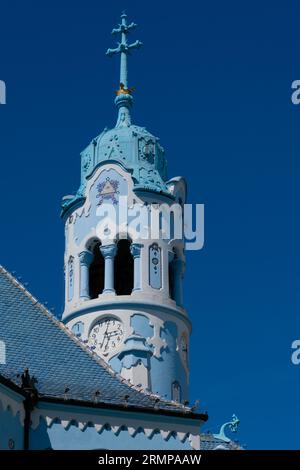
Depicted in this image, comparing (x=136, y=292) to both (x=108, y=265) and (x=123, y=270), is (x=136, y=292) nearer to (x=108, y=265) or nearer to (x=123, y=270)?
(x=108, y=265)

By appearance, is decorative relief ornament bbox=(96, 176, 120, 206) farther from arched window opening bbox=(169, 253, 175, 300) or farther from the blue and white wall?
arched window opening bbox=(169, 253, 175, 300)

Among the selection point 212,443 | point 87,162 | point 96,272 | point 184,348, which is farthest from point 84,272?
point 212,443

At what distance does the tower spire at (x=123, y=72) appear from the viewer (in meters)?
54.7

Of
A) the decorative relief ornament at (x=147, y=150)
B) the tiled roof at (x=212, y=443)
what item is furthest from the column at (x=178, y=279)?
the tiled roof at (x=212, y=443)

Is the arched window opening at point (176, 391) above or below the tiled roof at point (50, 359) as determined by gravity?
above

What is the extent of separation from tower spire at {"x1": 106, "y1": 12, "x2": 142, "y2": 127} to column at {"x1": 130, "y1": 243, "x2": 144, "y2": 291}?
6224mm

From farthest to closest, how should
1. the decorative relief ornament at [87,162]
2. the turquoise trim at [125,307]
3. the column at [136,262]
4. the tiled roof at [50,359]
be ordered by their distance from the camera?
the decorative relief ornament at [87,162]
the column at [136,262]
the turquoise trim at [125,307]
the tiled roof at [50,359]

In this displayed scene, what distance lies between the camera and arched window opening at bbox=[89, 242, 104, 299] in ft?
169

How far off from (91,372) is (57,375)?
1.12 m

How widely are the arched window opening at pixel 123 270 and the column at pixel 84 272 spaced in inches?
43.3

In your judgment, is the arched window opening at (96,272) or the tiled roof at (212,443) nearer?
the tiled roof at (212,443)

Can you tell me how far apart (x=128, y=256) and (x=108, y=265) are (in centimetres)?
181

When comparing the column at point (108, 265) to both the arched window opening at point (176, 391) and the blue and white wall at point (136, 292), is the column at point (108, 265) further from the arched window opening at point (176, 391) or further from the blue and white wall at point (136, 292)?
the arched window opening at point (176, 391)
